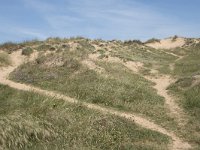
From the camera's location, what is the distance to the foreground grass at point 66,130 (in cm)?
1374

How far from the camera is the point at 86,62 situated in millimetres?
33688

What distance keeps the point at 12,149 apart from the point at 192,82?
18.0 meters

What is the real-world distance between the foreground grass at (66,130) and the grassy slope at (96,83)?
3253 mm

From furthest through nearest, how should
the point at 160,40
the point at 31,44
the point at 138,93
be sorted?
the point at 160,40 < the point at 31,44 < the point at 138,93

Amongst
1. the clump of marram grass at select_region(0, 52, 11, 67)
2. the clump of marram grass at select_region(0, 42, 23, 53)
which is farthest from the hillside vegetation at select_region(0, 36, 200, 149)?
the clump of marram grass at select_region(0, 42, 23, 53)

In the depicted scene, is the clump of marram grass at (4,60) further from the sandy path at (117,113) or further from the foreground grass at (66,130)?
the foreground grass at (66,130)

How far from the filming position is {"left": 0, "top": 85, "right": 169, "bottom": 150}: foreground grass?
13.7 metres

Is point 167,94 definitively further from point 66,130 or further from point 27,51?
point 27,51

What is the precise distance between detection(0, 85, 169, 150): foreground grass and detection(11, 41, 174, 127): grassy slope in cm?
325

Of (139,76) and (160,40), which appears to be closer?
(139,76)

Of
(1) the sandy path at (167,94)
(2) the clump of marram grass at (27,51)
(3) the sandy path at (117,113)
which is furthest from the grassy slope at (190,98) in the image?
(2) the clump of marram grass at (27,51)

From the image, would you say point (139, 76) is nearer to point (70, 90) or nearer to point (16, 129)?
point (70, 90)

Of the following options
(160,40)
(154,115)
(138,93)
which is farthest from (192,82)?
(160,40)

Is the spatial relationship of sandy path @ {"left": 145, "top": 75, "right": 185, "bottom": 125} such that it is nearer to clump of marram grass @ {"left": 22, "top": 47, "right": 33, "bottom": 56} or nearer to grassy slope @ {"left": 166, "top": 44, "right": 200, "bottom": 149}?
grassy slope @ {"left": 166, "top": 44, "right": 200, "bottom": 149}
